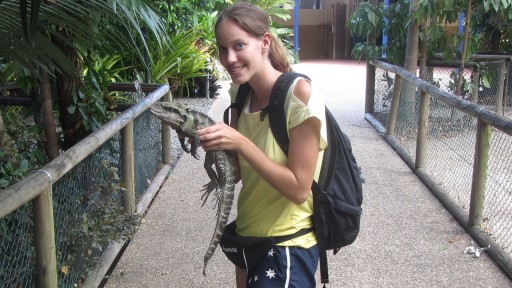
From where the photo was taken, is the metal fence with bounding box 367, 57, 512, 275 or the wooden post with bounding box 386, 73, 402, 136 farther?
the wooden post with bounding box 386, 73, 402, 136

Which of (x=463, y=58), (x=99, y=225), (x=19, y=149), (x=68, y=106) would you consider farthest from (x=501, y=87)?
(x=19, y=149)

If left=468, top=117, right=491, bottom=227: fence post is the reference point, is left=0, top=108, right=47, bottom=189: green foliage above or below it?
above

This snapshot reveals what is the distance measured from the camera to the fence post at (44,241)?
2393mm

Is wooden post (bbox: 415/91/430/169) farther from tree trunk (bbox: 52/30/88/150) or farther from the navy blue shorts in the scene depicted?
the navy blue shorts

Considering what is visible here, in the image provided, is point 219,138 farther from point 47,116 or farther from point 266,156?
point 47,116

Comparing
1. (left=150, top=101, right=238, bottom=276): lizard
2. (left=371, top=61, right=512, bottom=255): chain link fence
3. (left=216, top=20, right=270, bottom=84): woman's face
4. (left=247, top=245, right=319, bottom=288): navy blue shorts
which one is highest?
(left=216, top=20, right=270, bottom=84): woman's face

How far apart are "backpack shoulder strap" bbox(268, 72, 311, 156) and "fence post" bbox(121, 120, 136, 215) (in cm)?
236

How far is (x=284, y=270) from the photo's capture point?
1.96 m

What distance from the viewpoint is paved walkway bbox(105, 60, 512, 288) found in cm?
364

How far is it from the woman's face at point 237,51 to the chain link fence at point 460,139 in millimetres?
2785

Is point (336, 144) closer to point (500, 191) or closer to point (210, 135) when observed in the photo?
point (210, 135)

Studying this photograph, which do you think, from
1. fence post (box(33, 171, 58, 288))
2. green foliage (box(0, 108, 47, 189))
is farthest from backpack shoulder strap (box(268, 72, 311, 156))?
green foliage (box(0, 108, 47, 189))

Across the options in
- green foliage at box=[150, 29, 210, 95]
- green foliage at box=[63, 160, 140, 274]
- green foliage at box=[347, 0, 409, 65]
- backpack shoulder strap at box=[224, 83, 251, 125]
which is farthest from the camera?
green foliage at box=[150, 29, 210, 95]

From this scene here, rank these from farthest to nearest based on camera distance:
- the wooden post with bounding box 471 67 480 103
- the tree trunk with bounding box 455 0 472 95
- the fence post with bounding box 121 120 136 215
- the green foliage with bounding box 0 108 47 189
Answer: the wooden post with bounding box 471 67 480 103
the tree trunk with bounding box 455 0 472 95
the fence post with bounding box 121 120 136 215
the green foliage with bounding box 0 108 47 189
